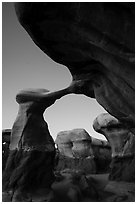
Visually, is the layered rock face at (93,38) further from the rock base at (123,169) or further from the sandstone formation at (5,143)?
the sandstone formation at (5,143)

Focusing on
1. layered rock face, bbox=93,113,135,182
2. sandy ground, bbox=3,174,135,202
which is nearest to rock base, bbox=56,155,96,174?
layered rock face, bbox=93,113,135,182

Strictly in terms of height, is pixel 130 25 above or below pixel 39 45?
above

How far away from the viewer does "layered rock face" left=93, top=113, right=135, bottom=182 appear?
1047 centimetres

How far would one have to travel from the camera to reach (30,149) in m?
8.59

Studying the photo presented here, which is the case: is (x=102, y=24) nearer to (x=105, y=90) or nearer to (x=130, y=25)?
(x=130, y=25)

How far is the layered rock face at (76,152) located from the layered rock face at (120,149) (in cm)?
335

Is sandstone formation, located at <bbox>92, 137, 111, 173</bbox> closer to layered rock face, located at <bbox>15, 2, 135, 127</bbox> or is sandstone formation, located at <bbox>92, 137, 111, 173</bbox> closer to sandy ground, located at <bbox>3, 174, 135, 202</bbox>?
sandy ground, located at <bbox>3, 174, 135, 202</bbox>

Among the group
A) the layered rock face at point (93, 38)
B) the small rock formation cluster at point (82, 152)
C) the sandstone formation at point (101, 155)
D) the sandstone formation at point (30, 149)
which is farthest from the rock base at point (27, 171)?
the sandstone formation at point (101, 155)

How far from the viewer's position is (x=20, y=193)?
812 cm

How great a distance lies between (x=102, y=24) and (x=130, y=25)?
47 centimetres

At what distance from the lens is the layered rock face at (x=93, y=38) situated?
4328 mm

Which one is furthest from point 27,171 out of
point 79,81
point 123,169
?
point 123,169

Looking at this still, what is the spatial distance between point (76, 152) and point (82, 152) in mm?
383

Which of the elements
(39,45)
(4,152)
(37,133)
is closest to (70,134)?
(4,152)
